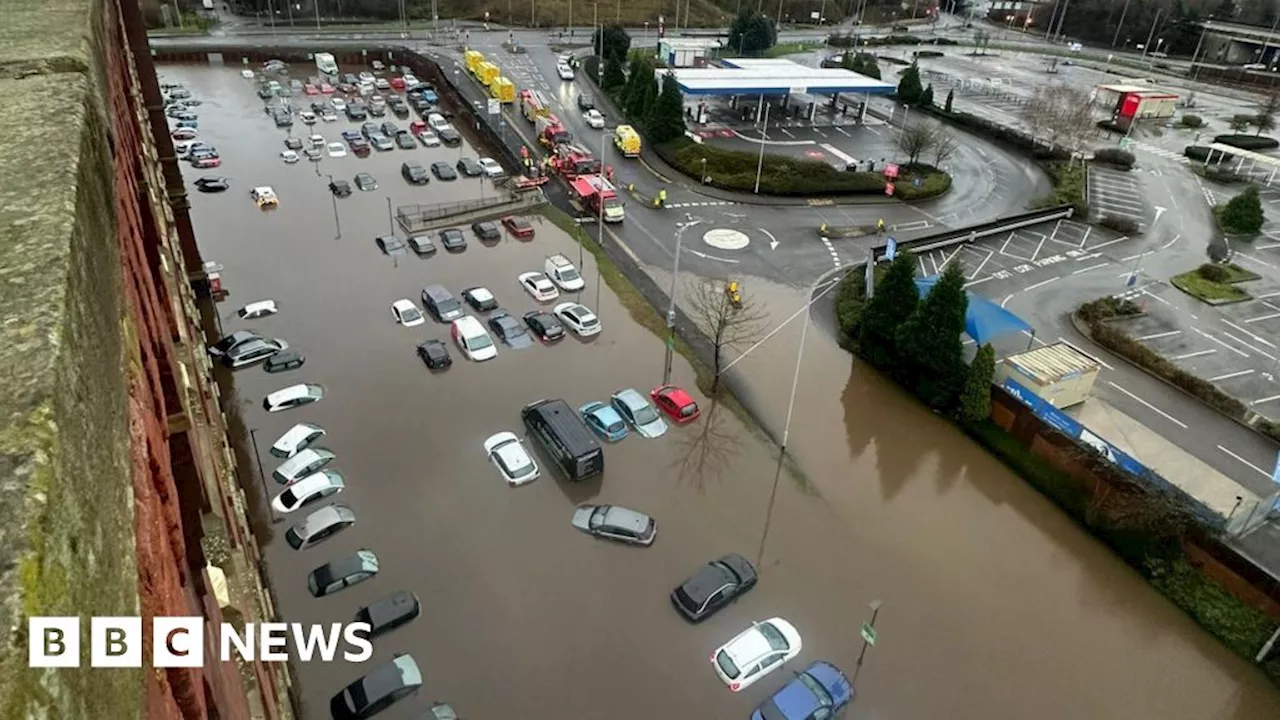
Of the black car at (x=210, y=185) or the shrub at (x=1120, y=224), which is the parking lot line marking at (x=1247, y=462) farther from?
the black car at (x=210, y=185)

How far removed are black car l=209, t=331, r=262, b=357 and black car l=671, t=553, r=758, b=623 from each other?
1788 centimetres

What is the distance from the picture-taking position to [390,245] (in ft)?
113

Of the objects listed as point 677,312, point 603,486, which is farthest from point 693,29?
point 603,486

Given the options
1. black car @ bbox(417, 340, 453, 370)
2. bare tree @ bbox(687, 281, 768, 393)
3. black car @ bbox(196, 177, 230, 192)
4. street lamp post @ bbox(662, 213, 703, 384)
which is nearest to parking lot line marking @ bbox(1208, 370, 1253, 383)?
bare tree @ bbox(687, 281, 768, 393)

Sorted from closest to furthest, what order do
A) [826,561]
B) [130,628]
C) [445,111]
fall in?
[130,628]
[826,561]
[445,111]

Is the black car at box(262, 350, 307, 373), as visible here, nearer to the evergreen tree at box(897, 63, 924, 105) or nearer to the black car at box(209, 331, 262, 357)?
the black car at box(209, 331, 262, 357)

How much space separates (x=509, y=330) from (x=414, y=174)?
1792 centimetres

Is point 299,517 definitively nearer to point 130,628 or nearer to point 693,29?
point 130,628

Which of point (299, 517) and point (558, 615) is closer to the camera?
point (558, 615)

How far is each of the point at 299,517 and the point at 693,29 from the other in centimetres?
8350

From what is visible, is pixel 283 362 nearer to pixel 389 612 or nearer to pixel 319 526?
pixel 319 526

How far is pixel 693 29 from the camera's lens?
90000 millimetres

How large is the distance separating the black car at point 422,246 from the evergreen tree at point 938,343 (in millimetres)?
20620

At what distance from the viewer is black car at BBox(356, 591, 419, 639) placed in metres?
17.8
